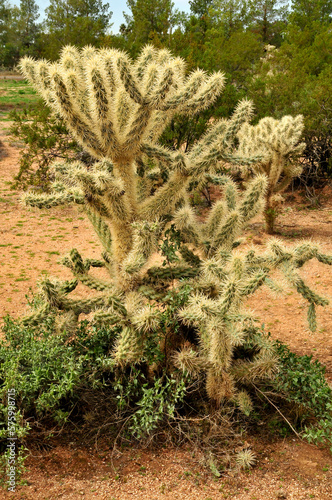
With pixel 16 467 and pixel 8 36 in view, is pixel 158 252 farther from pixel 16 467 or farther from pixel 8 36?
pixel 8 36

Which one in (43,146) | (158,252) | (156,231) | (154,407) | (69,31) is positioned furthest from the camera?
(69,31)

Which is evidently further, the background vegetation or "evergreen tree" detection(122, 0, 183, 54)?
"evergreen tree" detection(122, 0, 183, 54)

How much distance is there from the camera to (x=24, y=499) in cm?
262

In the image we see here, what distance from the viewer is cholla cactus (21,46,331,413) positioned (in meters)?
3.13

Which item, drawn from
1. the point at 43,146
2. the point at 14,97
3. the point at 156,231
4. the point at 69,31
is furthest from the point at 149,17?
the point at 156,231

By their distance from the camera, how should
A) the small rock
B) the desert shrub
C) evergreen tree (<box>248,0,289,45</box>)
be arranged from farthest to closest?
evergreen tree (<box>248,0,289,45</box>) < the small rock < the desert shrub

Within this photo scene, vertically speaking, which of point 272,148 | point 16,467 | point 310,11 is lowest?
point 16,467

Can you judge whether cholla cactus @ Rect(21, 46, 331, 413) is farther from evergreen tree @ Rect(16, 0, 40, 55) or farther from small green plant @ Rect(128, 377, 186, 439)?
evergreen tree @ Rect(16, 0, 40, 55)

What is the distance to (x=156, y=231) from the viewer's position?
145 inches

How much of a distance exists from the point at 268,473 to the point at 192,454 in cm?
50

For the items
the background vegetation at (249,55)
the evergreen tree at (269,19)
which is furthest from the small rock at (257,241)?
the evergreen tree at (269,19)

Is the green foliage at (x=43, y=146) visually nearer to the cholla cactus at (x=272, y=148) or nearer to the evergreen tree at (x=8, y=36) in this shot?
the cholla cactus at (x=272, y=148)

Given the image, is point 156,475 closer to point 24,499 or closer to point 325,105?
point 24,499

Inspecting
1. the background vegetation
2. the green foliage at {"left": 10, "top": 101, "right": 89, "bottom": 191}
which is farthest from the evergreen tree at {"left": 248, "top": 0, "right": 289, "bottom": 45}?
the green foliage at {"left": 10, "top": 101, "right": 89, "bottom": 191}
